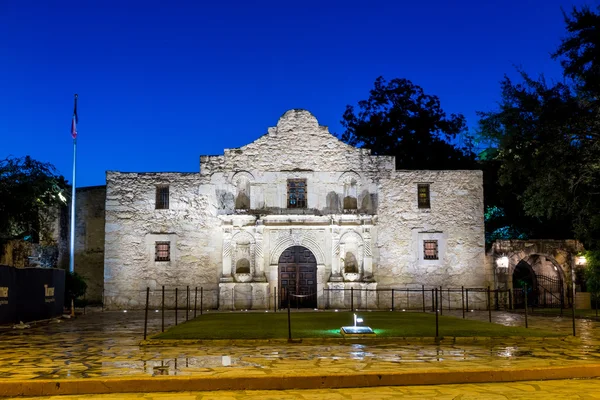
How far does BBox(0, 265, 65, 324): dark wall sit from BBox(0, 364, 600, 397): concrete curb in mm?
10708

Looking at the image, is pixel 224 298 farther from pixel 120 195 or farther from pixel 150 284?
pixel 120 195

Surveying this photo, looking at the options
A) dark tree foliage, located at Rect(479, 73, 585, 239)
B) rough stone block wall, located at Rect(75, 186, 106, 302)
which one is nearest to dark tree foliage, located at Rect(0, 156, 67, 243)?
rough stone block wall, located at Rect(75, 186, 106, 302)

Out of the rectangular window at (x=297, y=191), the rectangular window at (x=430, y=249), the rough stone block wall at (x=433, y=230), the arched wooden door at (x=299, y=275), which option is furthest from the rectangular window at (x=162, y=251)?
the rectangular window at (x=430, y=249)

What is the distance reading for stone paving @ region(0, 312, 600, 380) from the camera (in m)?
10.2

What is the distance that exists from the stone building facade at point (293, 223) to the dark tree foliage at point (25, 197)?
279 centimetres

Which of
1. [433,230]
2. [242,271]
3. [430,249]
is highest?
[433,230]

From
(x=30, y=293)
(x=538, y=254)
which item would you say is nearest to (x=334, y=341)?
(x=30, y=293)

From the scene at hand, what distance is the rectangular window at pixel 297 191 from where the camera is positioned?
31.5 meters

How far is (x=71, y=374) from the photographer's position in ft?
32.1

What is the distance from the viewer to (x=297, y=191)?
31578mm

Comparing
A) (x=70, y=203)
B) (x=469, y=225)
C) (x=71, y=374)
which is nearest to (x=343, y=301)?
(x=469, y=225)

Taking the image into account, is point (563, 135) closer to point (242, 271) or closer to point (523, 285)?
point (523, 285)

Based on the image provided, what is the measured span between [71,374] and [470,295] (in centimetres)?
2422

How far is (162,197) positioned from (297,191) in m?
6.23
